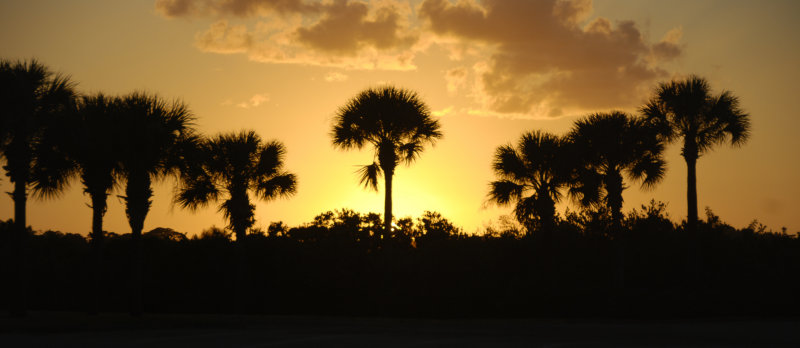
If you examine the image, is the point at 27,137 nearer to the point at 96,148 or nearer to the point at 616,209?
the point at 96,148

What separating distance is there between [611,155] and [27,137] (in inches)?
981

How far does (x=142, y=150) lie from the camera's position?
1160 inches

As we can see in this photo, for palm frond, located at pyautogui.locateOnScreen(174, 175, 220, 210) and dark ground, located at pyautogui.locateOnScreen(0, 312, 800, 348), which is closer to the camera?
dark ground, located at pyautogui.locateOnScreen(0, 312, 800, 348)

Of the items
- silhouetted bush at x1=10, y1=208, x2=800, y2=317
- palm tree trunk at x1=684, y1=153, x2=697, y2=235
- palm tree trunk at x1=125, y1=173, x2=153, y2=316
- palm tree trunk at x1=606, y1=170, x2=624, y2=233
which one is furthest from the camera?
palm tree trunk at x1=606, y1=170, x2=624, y2=233

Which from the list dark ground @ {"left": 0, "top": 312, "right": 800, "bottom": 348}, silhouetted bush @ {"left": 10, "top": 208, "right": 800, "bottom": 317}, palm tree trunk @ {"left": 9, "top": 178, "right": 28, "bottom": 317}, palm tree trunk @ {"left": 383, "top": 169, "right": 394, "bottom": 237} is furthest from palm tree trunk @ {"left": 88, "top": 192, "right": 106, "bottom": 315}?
palm tree trunk @ {"left": 383, "top": 169, "right": 394, "bottom": 237}

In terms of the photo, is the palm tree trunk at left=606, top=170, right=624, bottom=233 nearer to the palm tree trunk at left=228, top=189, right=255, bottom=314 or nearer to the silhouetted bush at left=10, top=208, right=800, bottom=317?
the silhouetted bush at left=10, top=208, right=800, bottom=317

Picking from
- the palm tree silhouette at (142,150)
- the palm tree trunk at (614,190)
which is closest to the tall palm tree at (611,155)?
the palm tree trunk at (614,190)

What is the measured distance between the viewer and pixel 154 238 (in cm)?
3947

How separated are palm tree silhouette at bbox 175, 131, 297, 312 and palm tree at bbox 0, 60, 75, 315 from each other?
707 cm

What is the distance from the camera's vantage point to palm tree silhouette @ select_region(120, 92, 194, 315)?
96.0 ft

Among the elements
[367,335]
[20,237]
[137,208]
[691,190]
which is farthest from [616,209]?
[20,237]

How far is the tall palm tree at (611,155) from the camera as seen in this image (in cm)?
3888

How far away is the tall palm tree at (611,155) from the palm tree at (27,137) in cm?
2249

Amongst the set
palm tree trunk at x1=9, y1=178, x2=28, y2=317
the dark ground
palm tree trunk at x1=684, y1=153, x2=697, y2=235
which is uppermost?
palm tree trunk at x1=684, y1=153, x2=697, y2=235
